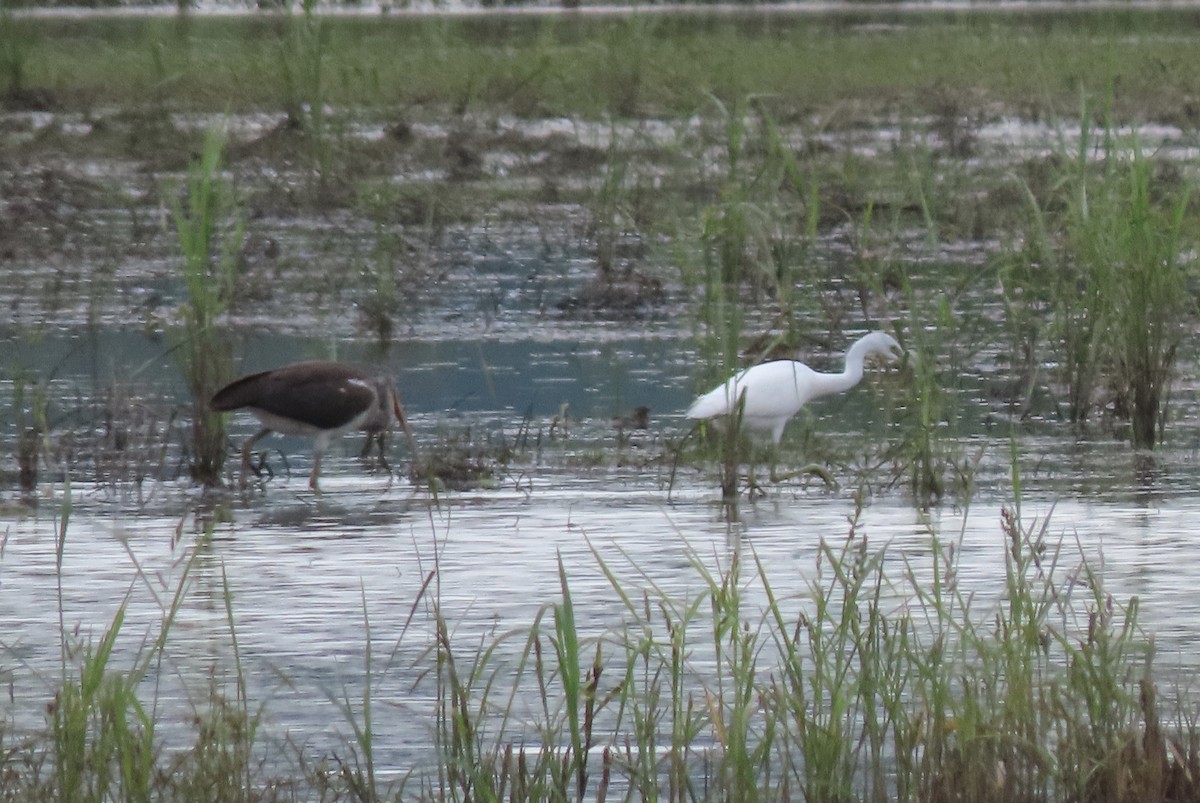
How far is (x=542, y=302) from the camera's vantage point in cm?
1043

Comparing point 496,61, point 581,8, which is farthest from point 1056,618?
point 581,8

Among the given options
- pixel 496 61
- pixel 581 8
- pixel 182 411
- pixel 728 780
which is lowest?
pixel 728 780

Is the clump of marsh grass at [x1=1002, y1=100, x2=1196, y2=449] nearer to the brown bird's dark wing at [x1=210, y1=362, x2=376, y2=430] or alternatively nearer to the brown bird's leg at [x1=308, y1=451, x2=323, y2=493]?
the brown bird's dark wing at [x1=210, y1=362, x2=376, y2=430]

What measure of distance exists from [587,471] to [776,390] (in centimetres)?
66

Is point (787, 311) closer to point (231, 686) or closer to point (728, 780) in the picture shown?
point (231, 686)

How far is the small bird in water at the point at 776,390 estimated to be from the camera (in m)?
6.85

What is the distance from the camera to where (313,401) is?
262 inches

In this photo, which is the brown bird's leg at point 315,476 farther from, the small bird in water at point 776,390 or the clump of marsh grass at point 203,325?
the small bird in water at point 776,390

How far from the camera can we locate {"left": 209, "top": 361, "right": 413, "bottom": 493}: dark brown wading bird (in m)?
6.56

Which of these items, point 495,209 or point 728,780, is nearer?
point 728,780

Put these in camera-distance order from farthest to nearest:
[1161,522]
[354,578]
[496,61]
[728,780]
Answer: [496,61] → [1161,522] → [354,578] → [728,780]

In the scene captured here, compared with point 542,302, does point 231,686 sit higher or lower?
lower

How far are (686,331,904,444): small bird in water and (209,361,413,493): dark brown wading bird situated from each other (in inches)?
35.1

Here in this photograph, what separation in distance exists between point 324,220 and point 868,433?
226 inches
